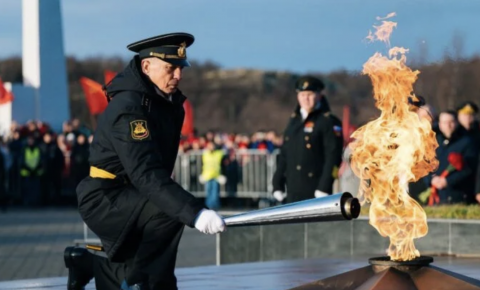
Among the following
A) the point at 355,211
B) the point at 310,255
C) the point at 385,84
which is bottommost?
the point at 310,255

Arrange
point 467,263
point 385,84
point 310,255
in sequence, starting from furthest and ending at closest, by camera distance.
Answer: point 310,255 < point 467,263 < point 385,84

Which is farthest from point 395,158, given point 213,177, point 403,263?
point 213,177

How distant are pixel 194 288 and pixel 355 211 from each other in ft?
8.49

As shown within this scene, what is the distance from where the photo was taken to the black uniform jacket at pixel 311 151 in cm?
1152

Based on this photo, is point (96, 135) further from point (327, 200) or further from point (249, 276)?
point (249, 276)

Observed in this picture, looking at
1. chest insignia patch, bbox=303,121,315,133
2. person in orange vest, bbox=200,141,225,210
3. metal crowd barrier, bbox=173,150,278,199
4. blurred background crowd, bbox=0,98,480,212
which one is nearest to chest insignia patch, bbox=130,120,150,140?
chest insignia patch, bbox=303,121,315,133

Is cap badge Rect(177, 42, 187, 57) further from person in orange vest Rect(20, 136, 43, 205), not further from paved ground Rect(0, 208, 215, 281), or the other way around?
person in orange vest Rect(20, 136, 43, 205)

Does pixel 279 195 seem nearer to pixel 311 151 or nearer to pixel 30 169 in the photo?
pixel 311 151

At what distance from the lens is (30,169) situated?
25.2 m

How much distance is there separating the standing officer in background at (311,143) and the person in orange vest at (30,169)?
13973 millimetres

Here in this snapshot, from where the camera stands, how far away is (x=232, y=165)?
2516cm

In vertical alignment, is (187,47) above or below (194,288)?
above

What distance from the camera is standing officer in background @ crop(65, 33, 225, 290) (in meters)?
6.55

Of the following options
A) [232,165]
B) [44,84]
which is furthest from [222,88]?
[232,165]
